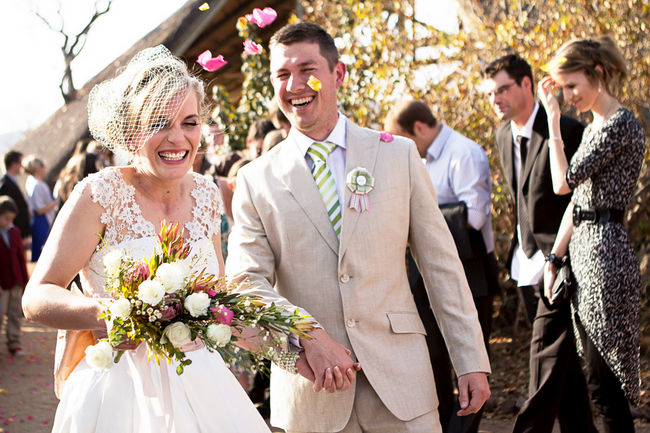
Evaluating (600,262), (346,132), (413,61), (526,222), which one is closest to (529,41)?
(413,61)

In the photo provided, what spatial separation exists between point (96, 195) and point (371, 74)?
19.2 ft

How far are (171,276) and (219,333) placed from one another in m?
0.24

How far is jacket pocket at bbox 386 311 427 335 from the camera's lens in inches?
123

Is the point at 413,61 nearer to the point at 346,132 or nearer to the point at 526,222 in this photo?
the point at 526,222

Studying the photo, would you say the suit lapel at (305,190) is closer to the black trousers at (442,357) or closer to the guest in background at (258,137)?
the black trousers at (442,357)

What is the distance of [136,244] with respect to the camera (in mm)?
3008

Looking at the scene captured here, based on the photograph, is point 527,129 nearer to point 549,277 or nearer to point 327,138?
point 549,277

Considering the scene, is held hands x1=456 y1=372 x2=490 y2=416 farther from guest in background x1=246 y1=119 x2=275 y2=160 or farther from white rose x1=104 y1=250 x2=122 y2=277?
guest in background x1=246 y1=119 x2=275 y2=160

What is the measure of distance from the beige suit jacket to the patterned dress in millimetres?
1487

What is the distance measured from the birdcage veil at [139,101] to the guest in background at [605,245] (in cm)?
237

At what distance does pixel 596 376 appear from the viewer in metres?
4.43

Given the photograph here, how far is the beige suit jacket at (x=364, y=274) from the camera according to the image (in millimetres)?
3080

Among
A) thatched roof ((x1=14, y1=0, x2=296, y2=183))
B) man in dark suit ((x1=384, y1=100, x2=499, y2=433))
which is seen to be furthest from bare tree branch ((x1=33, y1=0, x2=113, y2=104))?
man in dark suit ((x1=384, y1=100, x2=499, y2=433))

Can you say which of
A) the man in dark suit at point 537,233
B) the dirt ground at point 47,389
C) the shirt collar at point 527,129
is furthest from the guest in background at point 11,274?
the shirt collar at point 527,129
